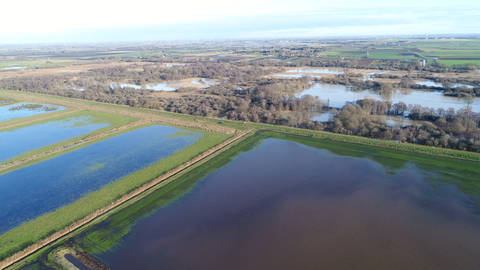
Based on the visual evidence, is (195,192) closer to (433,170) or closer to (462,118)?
(433,170)

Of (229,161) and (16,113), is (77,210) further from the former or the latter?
(16,113)

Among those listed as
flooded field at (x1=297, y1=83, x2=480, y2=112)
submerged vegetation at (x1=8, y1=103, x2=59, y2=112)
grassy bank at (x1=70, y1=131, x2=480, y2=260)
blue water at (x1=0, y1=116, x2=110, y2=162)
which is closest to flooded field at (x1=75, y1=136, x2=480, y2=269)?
grassy bank at (x1=70, y1=131, x2=480, y2=260)

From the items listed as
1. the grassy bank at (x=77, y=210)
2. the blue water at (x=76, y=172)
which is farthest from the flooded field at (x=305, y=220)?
the blue water at (x=76, y=172)

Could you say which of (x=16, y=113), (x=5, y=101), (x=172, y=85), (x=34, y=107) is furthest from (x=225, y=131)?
(x=5, y=101)

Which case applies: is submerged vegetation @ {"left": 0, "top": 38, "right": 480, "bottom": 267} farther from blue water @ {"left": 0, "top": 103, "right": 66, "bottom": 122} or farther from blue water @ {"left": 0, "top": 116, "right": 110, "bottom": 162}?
blue water @ {"left": 0, "top": 116, "right": 110, "bottom": 162}

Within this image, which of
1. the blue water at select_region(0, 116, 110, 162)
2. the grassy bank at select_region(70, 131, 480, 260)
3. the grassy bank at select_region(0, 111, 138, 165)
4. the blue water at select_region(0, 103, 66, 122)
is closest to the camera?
the grassy bank at select_region(70, 131, 480, 260)
